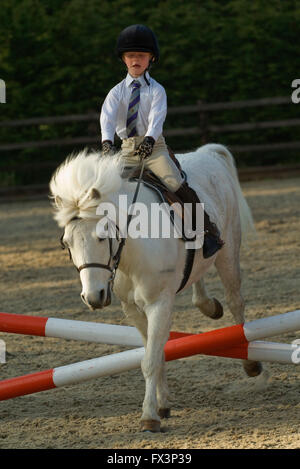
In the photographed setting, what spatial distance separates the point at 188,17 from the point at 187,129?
2.63m

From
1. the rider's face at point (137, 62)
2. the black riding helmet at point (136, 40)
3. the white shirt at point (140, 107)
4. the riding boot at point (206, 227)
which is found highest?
the black riding helmet at point (136, 40)

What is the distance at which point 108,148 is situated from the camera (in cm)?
423

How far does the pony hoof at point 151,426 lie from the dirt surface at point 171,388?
1.7 inches

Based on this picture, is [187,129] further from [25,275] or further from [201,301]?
[201,301]

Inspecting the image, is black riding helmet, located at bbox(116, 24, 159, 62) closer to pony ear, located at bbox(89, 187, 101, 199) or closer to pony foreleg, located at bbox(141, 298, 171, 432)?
pony ear, located at bbox(89, 187, 101, 199)

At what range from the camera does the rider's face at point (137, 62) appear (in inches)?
171

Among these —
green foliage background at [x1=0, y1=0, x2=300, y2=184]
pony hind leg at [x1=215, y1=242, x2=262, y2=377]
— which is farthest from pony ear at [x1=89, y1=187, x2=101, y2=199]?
green foliage background at [x1=0, y1=0, x2=300, y2=184]

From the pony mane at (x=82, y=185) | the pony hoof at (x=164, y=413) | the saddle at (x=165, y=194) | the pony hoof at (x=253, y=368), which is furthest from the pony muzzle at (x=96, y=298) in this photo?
the pony hoof at (x=253, y=368)

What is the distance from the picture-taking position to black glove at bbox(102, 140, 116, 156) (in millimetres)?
4172

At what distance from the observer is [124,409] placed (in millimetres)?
4523

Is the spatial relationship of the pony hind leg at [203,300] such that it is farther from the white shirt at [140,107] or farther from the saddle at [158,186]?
the white shirt at [140,107]

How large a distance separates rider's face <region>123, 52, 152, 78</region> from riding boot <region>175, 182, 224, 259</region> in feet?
2.40

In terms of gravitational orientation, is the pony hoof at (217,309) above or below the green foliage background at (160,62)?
below

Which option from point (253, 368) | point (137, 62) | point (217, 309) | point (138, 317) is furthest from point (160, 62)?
point (138, 317)
